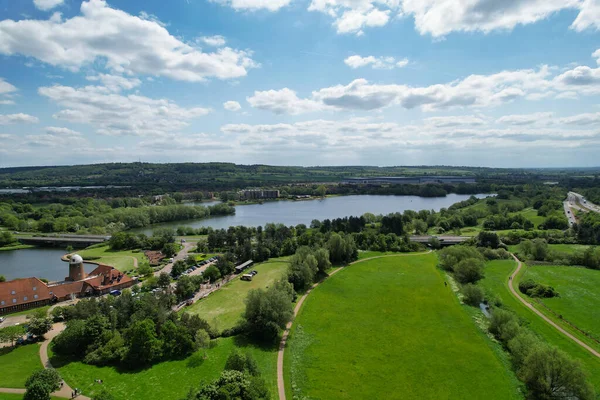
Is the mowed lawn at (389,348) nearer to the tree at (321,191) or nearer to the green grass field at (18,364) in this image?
the green grass field at (18,364)

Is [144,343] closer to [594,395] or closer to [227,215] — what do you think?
[594,395]

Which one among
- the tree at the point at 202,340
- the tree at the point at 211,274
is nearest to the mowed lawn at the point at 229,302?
the tree at the point at 211,274

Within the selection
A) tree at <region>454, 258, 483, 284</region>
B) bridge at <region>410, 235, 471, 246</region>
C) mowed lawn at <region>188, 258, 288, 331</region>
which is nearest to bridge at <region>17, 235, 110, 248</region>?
mowed lawn at <region>188, 258, 288, 331</region>

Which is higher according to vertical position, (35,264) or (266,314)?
(266,314)

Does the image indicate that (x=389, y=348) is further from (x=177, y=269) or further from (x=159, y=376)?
(x=177, y=269)

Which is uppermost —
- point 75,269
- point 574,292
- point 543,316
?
point 75,269

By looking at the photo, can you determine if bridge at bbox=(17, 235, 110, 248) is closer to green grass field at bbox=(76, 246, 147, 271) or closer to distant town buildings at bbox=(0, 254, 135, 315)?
green grass field at bbox=(76, 246, 147, 271)

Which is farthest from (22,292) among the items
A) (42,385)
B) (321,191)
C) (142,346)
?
(321,191)
